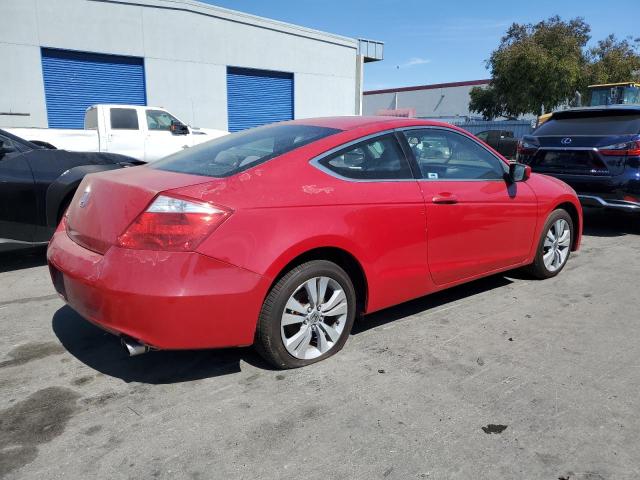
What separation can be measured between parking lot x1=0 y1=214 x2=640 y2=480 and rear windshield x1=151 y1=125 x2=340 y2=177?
1243 mm

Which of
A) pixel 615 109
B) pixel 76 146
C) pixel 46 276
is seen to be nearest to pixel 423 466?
pixel 46 276

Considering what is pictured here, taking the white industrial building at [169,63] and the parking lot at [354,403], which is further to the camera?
the white industrial building at [169,63]

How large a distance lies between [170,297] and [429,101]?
59.7 meters

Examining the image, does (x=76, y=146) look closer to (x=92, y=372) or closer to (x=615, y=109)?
(x=92, y=372)

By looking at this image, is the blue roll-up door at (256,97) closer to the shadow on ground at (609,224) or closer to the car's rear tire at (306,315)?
Result: the shadow on ground at (609,224)

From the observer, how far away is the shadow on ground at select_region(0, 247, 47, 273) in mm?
5754

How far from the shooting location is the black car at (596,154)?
685 centimetres

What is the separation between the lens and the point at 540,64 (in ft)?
101

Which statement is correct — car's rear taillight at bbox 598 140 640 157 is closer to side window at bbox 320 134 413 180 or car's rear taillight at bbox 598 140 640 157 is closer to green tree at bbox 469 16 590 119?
side window at bbox 320 134 413 180

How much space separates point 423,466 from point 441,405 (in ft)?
1.82

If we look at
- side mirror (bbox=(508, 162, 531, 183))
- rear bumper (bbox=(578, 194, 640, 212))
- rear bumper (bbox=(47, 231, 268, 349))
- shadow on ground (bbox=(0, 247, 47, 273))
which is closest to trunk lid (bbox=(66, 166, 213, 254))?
rear bumper (bbox=(47, 231, 268, 349))

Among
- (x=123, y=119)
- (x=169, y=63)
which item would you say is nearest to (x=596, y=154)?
(x=123, y=119)

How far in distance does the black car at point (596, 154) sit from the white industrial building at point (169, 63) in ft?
45.2

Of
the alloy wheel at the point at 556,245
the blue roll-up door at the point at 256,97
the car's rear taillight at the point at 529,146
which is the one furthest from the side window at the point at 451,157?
the blue roll-up door at the point at 256,97
